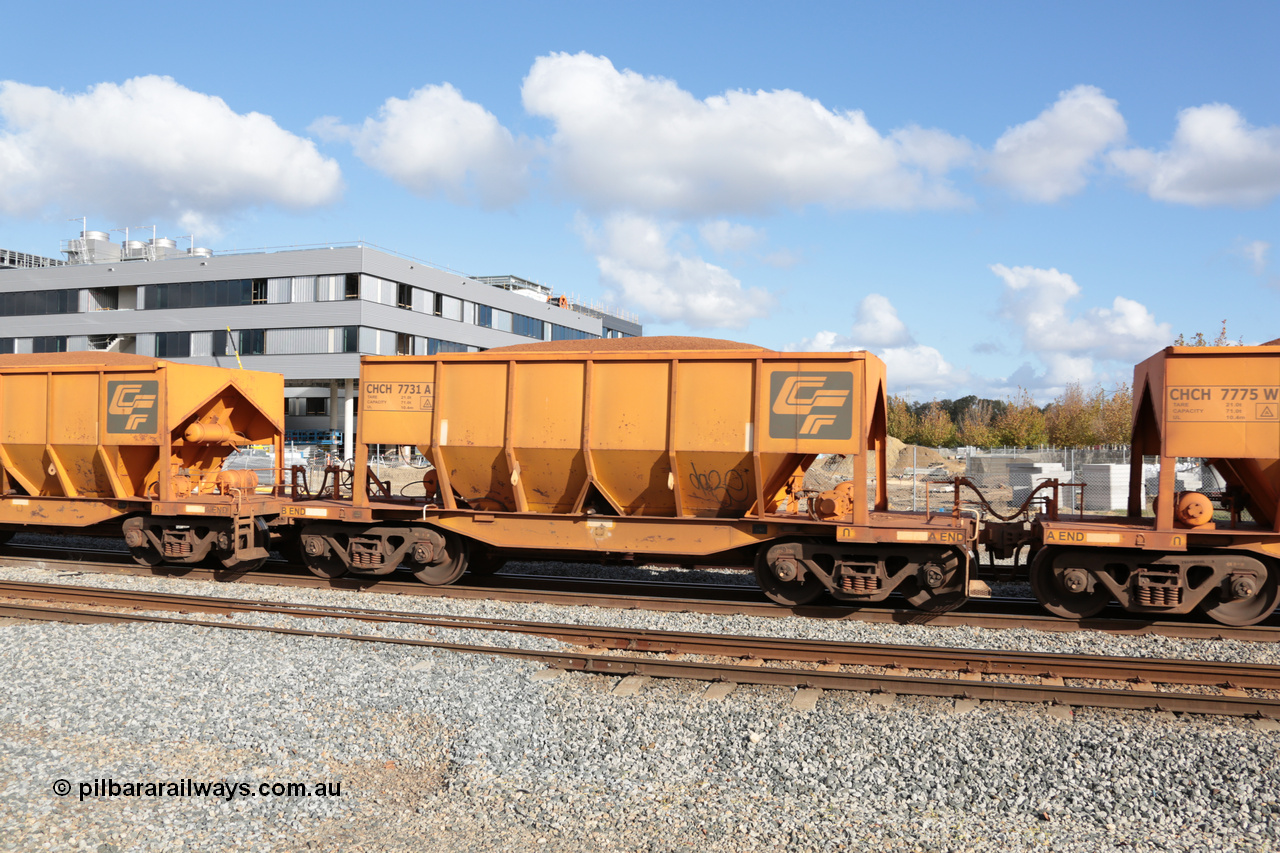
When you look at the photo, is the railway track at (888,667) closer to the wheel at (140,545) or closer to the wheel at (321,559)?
the wheel at (321,559)

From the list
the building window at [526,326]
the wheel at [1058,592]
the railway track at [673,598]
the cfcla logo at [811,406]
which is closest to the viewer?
the railway track at [673,598]

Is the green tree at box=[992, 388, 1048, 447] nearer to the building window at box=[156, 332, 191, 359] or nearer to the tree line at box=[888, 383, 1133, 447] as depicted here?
the tree line at box=[888, 383, 1133, 447]

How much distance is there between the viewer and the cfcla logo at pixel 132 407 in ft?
43.5

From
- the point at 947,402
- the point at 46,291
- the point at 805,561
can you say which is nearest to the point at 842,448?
the point at 805,561

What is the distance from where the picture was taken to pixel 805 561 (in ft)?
34.3

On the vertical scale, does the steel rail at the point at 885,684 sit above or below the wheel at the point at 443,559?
below

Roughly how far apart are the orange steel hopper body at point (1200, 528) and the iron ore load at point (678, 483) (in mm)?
23

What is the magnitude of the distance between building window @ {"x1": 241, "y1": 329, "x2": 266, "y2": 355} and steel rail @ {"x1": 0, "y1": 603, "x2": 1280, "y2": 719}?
4626cm

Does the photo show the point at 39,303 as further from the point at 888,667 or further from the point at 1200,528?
the point at 1200,528

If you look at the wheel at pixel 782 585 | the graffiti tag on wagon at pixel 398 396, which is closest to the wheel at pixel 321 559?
the graffiti tag on wagon at pixel 398 396

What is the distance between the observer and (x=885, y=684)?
7.54 metres

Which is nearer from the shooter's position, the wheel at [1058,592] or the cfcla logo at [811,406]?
the wheel at [1058,592]

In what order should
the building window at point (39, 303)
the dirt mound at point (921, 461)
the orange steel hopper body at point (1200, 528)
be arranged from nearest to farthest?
1. the orange steel hopper body at point (1200, 528)
2. the dirt mound at point (921, 461)
3. the building window at point (39, 303)

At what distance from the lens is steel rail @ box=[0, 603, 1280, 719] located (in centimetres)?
698
